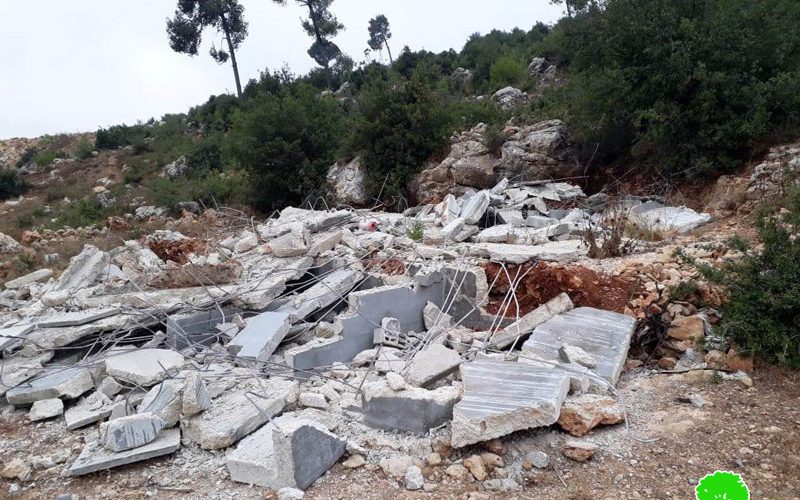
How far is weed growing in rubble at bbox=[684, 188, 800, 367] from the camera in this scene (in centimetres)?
354

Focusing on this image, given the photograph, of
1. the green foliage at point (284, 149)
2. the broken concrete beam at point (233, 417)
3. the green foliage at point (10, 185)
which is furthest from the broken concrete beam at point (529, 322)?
the green foliage at point (10, 185)

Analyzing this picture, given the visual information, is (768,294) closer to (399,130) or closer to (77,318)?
(77,318)

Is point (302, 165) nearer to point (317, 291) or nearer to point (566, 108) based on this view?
point (566, 108)

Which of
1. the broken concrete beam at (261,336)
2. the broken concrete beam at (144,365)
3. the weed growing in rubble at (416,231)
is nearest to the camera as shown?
the broken concrete beam at (144,365)

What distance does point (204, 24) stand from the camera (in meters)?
25.6

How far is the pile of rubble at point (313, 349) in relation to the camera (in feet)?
10.0

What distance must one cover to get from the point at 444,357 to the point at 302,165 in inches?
407

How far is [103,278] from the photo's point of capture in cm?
632

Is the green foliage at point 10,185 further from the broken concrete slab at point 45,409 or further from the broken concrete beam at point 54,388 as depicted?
the broken concrete slab at point 45,409

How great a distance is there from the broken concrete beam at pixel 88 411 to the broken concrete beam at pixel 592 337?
3.12 meters

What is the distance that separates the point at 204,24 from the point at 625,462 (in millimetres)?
28100

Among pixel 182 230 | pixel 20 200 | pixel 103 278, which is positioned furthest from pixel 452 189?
pixel 20 200

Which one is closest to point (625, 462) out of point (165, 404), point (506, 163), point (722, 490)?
point (722, 490)

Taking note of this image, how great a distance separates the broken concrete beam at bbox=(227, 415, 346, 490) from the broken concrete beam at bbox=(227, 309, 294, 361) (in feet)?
4.07
